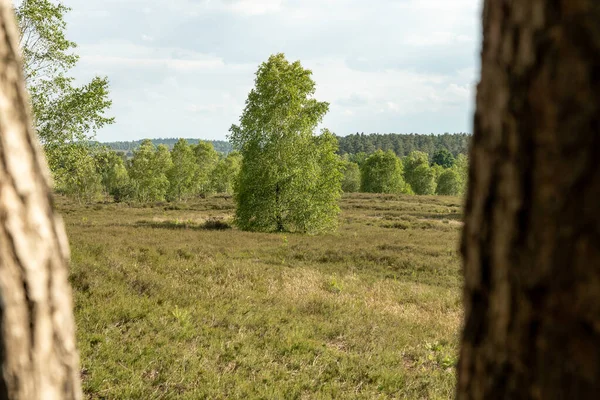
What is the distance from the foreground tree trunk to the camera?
83 cm

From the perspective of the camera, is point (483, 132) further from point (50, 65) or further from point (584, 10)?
point (50, 65)

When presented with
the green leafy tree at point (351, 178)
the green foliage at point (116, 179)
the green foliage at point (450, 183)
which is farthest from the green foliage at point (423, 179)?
the green foliage at point (116, 179)

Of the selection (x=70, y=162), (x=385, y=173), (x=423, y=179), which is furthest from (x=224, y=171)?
(x=70, y=162)

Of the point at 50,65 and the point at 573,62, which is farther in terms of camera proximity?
the point at 50,65

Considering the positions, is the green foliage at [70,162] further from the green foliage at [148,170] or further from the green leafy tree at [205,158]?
the green leafy tree at [205,158]

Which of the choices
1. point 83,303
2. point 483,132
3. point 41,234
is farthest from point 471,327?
point 83,303

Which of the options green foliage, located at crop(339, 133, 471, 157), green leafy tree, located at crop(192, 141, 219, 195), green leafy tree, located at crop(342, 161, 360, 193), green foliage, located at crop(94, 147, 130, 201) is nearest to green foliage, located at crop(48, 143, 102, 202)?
green foliage, located at crop(94, 147, 130, 201)

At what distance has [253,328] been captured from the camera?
26.2ft

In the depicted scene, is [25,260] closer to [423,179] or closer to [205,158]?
[205,158]

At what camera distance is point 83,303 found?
782cm

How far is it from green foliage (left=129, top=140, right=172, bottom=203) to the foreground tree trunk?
69320 mm

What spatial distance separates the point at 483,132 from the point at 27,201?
3.39 ft

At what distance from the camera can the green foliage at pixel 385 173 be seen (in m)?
81.1

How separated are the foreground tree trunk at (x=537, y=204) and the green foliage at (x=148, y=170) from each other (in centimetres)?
6932
